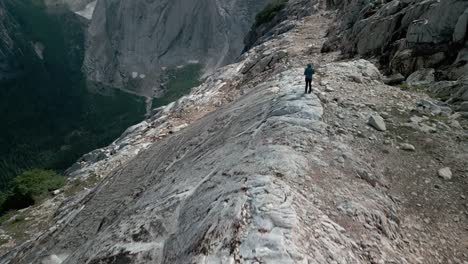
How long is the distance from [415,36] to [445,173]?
11.8 m

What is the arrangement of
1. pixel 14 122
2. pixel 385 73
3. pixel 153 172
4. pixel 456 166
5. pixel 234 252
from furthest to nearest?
pixel 14 122, pixel 385 73, pixel 153 172, pixel 456 166, pixel 234 252

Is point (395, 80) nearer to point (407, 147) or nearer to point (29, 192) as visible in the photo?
point (407, 147)

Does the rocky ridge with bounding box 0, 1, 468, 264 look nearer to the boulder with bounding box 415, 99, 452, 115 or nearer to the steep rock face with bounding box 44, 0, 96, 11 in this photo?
the boulder with bounding box 415, 99, 452, 115

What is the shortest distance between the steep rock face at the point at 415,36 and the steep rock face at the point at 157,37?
329 ft

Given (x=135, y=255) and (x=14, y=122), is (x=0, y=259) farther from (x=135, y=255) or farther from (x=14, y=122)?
(x=14, y=122)

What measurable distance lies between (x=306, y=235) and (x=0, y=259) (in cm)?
2192

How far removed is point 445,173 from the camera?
40.7 feet

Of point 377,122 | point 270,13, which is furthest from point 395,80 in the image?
point 270,13

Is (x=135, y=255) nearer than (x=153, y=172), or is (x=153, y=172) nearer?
(x=135, y=255)

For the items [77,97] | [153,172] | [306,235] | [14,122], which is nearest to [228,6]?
[77,97]

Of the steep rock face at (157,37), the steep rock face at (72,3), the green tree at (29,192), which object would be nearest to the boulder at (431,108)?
the green tree at (29,192)

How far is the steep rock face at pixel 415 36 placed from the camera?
63.9ft

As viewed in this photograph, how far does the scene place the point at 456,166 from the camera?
12773mm

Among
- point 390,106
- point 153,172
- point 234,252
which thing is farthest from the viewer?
point 153,172
